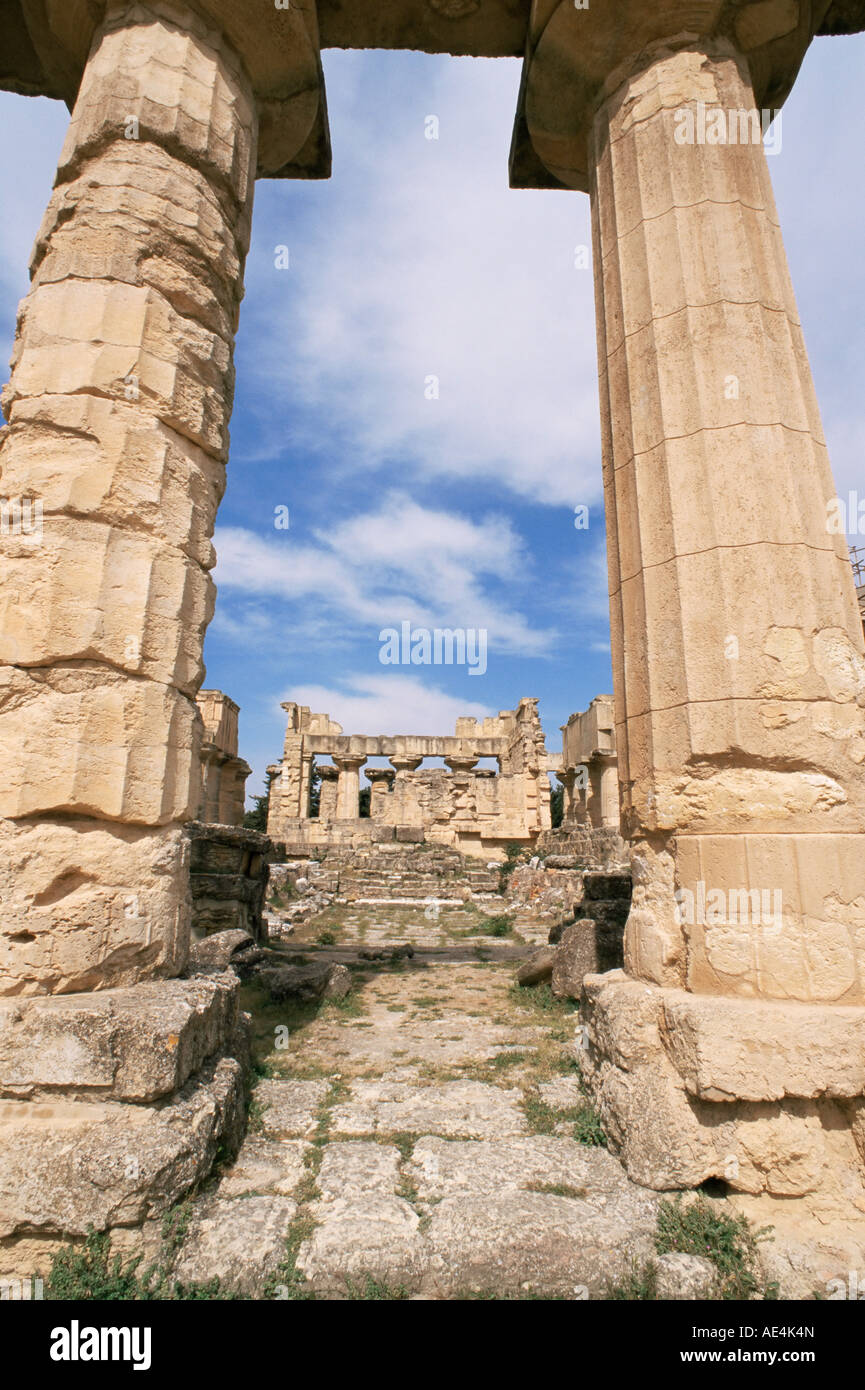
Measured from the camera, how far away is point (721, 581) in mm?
2990

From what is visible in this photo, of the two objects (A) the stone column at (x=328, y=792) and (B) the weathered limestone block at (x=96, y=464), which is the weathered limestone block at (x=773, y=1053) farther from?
(A) the stone column at (x=328, y=792)

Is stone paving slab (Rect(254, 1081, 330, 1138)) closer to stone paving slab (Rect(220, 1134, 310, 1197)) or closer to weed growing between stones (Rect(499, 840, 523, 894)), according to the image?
stone paving slab (Rect(220, 1134, 310, 1197))

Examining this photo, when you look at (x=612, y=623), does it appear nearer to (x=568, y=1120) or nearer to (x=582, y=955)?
(x=568, y=1120)

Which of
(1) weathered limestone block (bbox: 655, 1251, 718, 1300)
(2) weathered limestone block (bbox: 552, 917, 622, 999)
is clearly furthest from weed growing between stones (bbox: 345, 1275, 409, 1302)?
(2) weathered limestone block (bbox: 552, 917, 622, 999)

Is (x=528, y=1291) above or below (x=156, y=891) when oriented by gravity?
below

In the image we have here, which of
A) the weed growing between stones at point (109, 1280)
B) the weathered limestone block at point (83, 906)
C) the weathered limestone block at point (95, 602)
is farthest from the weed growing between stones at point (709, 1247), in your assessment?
the weathered limestone block at point (95, 602)

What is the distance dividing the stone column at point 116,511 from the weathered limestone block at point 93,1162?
0.46 meters

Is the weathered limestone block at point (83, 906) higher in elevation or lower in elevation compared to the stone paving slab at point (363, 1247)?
higher

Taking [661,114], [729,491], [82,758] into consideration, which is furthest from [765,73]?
[82,758]

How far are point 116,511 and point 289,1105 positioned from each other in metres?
2.74

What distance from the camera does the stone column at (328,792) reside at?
78.7 ft

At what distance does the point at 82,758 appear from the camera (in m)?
2.62

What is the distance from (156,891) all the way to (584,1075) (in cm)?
215

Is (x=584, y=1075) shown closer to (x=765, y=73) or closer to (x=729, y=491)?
(x=729, y=491)
